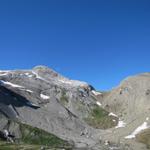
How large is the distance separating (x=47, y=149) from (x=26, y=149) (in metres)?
11.6

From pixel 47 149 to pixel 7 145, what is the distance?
21.8 meters

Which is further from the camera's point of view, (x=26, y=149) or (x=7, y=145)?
(x=7, y=145)

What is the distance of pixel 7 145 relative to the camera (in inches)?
7426

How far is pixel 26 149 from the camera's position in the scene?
17725 centimetres

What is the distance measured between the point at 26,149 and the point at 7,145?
52.7 ft

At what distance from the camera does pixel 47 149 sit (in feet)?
602
